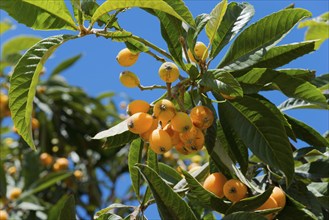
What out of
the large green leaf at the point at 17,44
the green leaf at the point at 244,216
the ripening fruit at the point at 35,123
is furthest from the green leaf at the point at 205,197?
the ripening fruit at the point at 35,123

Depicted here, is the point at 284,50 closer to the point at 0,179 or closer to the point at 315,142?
the point at 315,142

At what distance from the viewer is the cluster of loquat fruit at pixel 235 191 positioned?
147 centimetres

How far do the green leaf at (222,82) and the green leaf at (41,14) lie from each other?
0.37 meters

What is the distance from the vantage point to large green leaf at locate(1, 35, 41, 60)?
439 centimetres

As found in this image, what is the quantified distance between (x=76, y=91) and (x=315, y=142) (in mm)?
3470

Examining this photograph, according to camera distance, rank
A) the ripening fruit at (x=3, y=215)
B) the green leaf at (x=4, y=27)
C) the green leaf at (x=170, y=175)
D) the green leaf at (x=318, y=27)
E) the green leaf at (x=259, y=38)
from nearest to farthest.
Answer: the green leaf at (x=259, y=38), the green leaf at (x=170, y=175), the green leaf at (x=318, y=27), the ripening fruit at (x=3, y=215), the green leaf at (x=4, y=27)

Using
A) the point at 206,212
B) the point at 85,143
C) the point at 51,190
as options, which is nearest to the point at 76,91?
the point at 85,143

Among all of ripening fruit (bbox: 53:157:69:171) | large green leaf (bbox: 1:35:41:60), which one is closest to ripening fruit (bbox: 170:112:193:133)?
large green leaf (bbox: 1:35:41:60)

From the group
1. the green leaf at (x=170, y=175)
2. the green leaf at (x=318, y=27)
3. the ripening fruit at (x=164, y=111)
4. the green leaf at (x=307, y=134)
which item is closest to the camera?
the ripening fruit at (x=164, y=111)

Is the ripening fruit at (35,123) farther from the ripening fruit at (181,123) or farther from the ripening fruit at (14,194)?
the ripening fruit at (181,123)

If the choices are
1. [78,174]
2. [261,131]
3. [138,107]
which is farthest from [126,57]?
[78,174]

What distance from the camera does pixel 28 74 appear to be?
149 centimetres

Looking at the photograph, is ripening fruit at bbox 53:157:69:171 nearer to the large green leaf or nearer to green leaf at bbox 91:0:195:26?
the large green leaf

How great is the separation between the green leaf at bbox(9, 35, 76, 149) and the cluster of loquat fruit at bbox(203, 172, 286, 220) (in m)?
0.50
